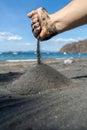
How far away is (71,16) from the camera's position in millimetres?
3146

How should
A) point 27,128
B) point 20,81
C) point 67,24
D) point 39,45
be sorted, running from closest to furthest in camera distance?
point 67,24 < point 27,128 < point 39,45 < point 20,81

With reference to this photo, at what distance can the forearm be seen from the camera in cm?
306

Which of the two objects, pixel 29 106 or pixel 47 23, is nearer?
pixel 47 23

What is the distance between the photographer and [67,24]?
3.22m

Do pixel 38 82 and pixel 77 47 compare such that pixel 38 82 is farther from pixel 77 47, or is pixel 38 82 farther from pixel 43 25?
pixel 77 47

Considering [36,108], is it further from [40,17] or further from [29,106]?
[40,17]

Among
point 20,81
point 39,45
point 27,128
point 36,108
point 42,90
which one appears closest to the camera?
point 27,128

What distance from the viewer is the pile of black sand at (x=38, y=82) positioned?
829 cm

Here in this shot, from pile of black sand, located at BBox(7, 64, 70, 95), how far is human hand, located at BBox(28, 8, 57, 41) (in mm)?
4738

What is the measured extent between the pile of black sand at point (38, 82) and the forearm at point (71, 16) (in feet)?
16.2

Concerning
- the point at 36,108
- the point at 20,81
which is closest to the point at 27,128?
the point at 36,108

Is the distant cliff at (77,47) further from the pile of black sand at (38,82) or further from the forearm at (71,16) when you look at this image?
the forearm at (71,16)

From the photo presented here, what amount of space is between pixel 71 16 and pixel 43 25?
1.18 ft

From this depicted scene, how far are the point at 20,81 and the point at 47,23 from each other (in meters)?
5.45
